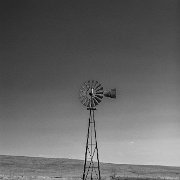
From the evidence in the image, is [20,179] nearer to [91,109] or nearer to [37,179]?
[37,179]

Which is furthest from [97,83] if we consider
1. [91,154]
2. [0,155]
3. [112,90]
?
[0,155]

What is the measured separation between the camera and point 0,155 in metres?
99.3

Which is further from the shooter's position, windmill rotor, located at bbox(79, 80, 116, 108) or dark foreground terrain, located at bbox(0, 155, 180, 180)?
dark foreground terrain, located at bbox(0, 155, 180, 180)

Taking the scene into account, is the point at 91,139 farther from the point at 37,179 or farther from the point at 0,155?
the point at 0,155

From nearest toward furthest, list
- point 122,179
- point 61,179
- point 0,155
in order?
1. point 122,179
2. point 61,179
3. point 0,155

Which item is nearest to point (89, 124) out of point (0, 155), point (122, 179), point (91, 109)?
point (91, 109)

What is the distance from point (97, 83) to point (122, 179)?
1229cm

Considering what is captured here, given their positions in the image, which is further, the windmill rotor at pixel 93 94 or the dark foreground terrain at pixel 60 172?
the dark foreground terrain at pixel 60 172

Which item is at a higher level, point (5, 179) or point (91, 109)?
point (91, 109)

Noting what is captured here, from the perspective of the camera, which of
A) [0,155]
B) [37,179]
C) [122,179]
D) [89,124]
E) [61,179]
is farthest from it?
[0,155]

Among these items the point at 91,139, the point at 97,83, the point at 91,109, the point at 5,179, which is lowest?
the point at 5,179

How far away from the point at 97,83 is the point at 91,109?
212 cm

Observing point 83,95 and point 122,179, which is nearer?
point 83,95

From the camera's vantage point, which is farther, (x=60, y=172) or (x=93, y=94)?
(x=60, y=172)
